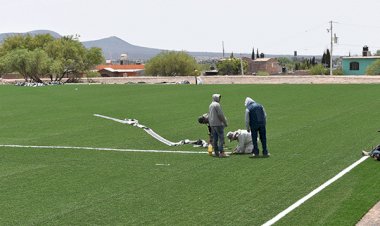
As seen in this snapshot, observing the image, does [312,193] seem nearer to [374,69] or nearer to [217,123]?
[217,123]

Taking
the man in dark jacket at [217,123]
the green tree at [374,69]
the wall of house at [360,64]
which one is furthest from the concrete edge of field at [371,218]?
the wall of house at [360,64]

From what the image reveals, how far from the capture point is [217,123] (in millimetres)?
15953

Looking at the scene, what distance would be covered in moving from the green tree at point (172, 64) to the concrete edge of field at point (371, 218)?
388 feet

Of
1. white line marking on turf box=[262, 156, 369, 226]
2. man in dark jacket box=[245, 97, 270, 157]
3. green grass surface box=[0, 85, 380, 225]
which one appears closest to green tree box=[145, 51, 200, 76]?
green grass surface box=[0, 85, 380, 225]

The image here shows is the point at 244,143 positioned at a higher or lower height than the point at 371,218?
higher

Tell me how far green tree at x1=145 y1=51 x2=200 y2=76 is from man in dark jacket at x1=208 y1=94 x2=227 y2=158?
112 metres

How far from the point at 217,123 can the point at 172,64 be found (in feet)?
383

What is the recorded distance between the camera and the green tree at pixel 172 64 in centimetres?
12938

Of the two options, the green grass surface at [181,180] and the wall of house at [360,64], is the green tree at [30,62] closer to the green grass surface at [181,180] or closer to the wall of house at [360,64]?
the wall of house at [360,64]

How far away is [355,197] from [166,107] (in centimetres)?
2529

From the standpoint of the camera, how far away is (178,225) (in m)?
9.48

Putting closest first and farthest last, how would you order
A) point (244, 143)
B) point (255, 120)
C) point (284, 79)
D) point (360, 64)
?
point (255, 120)
point (244, 143)
point (284, 79)
point (360, 64)

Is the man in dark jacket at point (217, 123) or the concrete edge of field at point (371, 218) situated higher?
the man in dark jacket at point (217, 123)

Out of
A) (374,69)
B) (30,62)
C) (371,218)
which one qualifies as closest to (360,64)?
(374,69)
